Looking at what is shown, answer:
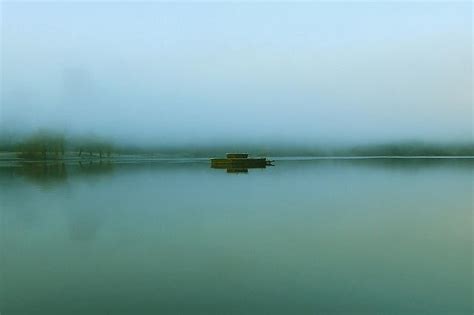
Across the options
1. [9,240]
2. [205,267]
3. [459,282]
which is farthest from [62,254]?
[459,282]

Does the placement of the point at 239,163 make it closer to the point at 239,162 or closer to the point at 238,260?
the point at 239,162

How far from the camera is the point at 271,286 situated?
714 cm

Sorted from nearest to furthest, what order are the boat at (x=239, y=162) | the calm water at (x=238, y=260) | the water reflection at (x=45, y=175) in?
the calm water at (x=238, y=260) < the water reflection at (x=45, y=175) < the boat at (x=239, y=162)

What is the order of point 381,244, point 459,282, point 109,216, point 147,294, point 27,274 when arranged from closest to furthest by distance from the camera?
point 147,294, point 459,282, point 27,274, point 381,244, point 109,216

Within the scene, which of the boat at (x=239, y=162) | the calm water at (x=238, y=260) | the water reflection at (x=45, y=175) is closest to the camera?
the calm water at (x=238, y=260)

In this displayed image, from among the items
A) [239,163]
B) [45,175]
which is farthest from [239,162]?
[45,175]

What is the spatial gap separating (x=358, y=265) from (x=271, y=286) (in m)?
2.19

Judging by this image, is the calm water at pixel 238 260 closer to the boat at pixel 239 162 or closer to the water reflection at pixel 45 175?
the water reflection at pixel 45 175

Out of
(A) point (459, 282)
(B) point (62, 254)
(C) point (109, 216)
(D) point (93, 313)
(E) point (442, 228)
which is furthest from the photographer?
(C) point (109, 216)

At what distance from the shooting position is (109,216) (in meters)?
15.2

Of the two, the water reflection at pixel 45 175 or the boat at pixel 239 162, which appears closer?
the water reflection at pixel 45 175

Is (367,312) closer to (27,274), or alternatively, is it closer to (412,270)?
(412,270)

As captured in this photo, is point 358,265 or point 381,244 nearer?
point 358,265

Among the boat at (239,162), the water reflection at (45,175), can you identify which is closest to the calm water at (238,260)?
the water reflection at (45,175)
